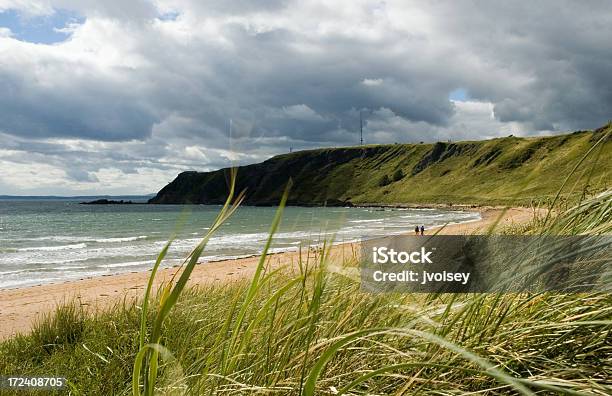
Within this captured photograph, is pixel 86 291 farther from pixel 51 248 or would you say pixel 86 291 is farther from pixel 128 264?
pixel 51 248

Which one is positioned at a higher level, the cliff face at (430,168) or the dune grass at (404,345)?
the cliff face at (430,168)

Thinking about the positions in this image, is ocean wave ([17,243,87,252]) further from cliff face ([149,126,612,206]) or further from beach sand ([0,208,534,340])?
cliff face ([149,126,612,206])

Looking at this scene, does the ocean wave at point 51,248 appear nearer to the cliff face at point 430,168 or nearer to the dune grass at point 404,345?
the dune grass at point 404,345

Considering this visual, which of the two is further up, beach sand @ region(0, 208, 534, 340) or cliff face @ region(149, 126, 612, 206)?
cliff face @ region(149, 126, 612, 206)

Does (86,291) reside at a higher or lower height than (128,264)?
higher

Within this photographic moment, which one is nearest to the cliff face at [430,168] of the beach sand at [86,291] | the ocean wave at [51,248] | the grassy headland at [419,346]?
the ocean wave at [51,248]

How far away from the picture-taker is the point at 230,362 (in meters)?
1.66

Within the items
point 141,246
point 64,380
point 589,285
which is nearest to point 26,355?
point 64,380

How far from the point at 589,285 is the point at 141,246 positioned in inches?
1411

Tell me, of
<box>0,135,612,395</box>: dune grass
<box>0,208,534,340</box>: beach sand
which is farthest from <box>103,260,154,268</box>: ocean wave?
<box>0,135,612,395</box>: dune grass

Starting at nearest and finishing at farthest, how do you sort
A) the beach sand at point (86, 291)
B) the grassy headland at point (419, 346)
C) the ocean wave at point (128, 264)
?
the grassy headland at point (419, 346) < the beach sand at point (86, 291) < the ocean wave at point (128, 264)

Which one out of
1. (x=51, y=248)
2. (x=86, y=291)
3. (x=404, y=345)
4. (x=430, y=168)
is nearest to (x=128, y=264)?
(x=86, y=291)

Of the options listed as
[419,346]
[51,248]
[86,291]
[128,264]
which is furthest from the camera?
[51,248]

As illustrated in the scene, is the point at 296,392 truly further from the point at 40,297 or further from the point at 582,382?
the point at 40,297
